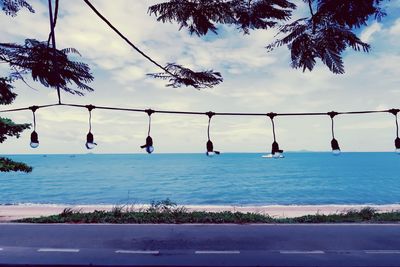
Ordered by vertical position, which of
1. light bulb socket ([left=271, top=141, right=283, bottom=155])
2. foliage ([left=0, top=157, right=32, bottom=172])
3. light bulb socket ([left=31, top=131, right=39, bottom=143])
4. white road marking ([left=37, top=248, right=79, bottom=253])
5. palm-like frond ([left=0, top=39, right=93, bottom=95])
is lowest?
white road marking ([left=37, top=248, right=79, bottom=253])

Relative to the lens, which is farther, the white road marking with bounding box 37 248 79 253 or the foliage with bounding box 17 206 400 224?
the foliage with bounding box 17 206 400 224

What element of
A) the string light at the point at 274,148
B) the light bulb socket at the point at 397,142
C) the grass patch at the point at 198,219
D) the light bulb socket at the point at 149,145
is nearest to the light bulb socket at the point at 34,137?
the light bulb socket at the point at 149,145

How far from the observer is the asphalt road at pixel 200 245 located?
857cm

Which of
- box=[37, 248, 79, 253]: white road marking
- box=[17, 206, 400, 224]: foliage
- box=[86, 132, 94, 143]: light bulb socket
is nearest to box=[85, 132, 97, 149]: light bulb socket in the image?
box=[86, 132, 94, 143]: light bulb socket

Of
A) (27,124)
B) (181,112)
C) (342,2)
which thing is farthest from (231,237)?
(27,124)

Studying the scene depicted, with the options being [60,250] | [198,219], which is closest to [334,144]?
[60,250]

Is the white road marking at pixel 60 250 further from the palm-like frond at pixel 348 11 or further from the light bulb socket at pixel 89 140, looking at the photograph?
the palm-like frond at pixel 348 11

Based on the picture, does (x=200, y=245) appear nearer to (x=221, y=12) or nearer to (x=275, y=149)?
(x=275, y=149)

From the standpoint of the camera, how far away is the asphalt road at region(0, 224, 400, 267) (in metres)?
8.57

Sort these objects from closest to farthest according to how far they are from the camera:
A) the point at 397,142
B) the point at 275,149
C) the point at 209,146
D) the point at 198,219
→ the point at 397,142 → the point at 275,149 → the point at 209,146 → the point at 198,219

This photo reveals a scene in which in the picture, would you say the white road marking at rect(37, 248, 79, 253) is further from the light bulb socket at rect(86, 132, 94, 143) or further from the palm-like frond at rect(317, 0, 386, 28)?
the palm-like frond at rect(317, 0, 386, 28)

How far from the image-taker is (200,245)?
409 inches

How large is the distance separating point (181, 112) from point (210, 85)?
54.4 inches

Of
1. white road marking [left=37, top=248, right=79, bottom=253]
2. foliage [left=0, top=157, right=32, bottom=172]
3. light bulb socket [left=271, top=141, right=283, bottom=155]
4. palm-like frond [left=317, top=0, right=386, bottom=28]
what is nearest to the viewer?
palm-like frond [left=317, top=0, right=386, bottom=28]
